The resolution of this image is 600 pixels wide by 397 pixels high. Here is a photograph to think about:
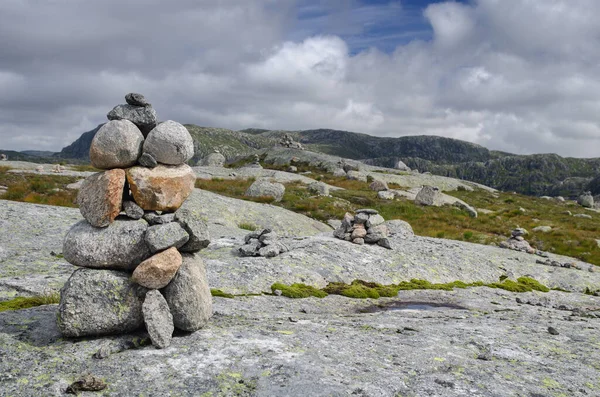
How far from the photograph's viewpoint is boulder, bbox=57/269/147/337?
10.4 m

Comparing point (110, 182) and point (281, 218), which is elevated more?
point (110, 182)

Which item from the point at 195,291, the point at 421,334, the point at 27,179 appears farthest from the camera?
the point at 27,179

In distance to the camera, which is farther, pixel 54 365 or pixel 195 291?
pixel 195 291

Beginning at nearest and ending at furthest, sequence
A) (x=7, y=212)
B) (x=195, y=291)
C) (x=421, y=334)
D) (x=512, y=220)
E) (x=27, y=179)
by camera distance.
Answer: (x=195, y=291)
(x=421, y=334)
(x=7, y=212)
(x=27, y=179)
(x=512, y=220)

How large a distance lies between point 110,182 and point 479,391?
11.0 metres

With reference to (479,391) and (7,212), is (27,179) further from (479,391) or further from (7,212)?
(479,391)

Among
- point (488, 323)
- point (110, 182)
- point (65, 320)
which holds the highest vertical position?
point (110, 182)

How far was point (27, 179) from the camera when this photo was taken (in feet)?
163

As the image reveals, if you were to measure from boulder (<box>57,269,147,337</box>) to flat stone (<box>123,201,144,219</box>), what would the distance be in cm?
173

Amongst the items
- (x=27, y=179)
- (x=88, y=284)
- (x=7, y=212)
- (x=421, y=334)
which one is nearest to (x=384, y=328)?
(x=421, y=334)

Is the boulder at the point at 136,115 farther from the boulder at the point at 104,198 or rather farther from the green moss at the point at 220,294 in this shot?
the green moss at the point at 220,294

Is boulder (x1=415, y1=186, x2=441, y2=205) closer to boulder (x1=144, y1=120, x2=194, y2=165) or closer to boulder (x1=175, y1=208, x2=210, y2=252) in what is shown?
boulder (x1=175, y1=208, x2=210, y2=252)

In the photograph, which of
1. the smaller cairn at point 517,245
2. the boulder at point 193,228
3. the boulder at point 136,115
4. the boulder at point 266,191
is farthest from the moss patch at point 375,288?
the boulder at point 266,191

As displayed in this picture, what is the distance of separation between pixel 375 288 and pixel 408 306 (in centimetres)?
218
